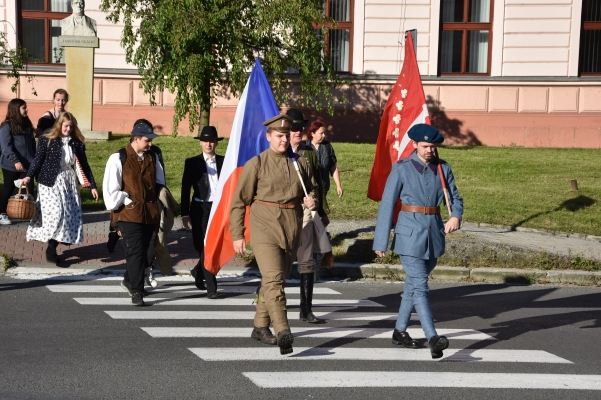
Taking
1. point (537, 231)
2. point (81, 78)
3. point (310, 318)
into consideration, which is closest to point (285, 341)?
point (310, 318)

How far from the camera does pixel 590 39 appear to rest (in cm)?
2592

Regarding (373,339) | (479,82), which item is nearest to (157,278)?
(373,339)

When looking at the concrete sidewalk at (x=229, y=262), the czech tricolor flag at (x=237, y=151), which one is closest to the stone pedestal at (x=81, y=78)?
the concrete sidewalk at (x=229, y=262)

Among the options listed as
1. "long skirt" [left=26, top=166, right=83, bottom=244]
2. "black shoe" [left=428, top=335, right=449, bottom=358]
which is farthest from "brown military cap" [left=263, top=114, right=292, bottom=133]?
"long skirt" [left=26, top=166, right=83, bottom=244]

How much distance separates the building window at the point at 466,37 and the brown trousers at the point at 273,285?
63.6ft

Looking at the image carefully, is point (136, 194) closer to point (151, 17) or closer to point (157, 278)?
point (157, 278)

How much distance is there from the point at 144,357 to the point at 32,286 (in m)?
3.37

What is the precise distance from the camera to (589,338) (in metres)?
8.64

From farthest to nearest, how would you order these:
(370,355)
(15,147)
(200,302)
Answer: (15,147), (200,302), (370,355)

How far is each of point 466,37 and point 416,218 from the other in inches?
768

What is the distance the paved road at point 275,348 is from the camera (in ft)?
21.6

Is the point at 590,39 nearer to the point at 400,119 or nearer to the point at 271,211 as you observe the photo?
the point at 400,119

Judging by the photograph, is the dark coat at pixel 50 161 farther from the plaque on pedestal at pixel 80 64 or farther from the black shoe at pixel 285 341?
the plaque on pedestal at pixel 80 64

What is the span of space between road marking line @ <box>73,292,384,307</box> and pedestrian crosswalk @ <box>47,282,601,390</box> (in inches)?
0.4
